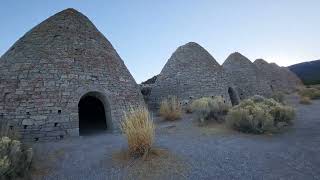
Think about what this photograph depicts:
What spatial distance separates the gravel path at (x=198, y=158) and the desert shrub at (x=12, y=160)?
280 mm

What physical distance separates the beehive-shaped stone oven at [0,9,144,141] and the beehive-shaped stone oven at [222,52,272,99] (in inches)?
→ 424

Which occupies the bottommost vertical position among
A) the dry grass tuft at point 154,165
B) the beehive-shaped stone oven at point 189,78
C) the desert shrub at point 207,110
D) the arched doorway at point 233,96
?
the dry grass tuft at point 154,165

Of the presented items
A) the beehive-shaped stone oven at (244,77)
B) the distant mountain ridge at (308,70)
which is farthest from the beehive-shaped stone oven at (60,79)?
the distant mountain ridge at (308,70)

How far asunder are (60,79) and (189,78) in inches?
311

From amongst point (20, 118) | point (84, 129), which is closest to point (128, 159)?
point (20, 118)

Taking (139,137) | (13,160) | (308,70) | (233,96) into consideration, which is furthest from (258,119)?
(308,70)

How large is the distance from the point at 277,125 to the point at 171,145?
3.56 metres

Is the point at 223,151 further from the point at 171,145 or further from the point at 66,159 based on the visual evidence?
the point at 66,159

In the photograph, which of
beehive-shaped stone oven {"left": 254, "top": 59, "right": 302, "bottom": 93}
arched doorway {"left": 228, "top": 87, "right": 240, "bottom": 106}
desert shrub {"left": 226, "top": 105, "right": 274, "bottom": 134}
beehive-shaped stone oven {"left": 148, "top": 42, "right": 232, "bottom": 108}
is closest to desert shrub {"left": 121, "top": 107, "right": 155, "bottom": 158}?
desert shrub {"left": 226, "top": 105, "right": 274, "bottom": 134}

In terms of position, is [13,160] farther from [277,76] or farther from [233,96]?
[277,76]

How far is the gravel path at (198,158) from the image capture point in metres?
4.97

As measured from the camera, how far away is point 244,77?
20156mm

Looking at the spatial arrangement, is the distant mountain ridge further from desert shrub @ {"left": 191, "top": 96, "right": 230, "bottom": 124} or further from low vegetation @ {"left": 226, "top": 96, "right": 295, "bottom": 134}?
low vegetation @ {"left": 226, "top": 96, "right": 295, "bottom": 134}

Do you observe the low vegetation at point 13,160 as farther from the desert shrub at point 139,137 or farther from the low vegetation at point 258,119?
the low vegetation at point 258,119
